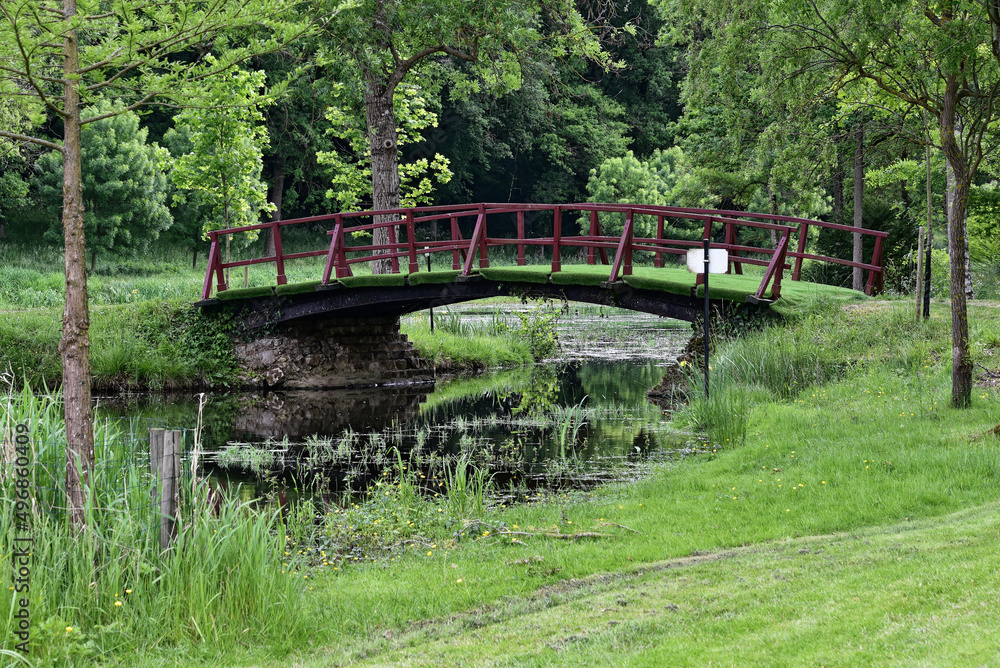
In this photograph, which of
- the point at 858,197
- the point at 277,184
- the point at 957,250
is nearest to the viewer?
the point at 957,250

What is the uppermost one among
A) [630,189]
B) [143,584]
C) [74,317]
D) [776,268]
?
[630,189]

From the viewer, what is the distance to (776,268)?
15.3 meters

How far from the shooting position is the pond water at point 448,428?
451 inches

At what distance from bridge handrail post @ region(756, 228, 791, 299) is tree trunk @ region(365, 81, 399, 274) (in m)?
8.40

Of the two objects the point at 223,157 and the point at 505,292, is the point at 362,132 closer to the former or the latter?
the point at 223,157

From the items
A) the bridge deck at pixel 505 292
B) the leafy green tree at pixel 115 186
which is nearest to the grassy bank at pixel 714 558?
the bridge deck at pixel 505 292

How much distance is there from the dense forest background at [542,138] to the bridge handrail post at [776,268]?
1.61m

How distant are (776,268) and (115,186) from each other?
28.7 metres

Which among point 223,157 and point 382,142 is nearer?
point 382,142

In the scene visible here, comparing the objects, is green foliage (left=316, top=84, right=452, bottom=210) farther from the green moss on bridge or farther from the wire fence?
the wire fence

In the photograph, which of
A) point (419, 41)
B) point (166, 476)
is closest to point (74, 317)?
point (166, 476)

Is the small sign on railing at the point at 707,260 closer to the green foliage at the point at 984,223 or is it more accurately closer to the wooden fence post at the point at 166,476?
the green foliage at the point at 984,223

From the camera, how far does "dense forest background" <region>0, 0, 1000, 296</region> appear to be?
14.3 meters

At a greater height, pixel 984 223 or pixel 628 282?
pixel 984 223
